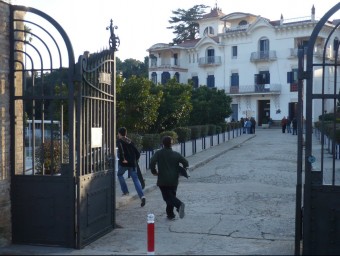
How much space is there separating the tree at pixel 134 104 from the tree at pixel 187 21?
61751mm

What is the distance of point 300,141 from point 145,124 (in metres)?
14.2

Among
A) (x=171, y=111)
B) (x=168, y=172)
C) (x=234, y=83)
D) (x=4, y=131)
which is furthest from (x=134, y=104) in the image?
(x=234, y=83)

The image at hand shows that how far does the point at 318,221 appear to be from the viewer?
6.93m

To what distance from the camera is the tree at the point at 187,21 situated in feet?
264

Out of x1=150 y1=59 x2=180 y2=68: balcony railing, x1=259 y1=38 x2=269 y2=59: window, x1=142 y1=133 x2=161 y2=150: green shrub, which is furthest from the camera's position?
x1=150 y1=59 x2=180 y2=68: balcony railing

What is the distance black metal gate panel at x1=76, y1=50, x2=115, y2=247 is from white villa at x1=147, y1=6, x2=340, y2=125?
46.6 m

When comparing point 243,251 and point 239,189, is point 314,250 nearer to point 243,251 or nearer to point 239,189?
point 243,251

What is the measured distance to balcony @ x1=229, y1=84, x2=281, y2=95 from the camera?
190 feet

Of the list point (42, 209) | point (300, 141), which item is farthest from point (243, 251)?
point (42, 209)

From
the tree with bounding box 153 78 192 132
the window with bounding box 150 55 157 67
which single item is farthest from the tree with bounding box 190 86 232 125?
the window with bounding box 150 55 157 67

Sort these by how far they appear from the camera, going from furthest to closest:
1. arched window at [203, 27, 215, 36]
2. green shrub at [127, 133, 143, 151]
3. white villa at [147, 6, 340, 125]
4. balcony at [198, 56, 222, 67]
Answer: arched window at [203, 27, 215, 36] < balcony at [198, 56, 222, 67] < white villa at [147, 6, 340, 125] < green shrub at [127, 133, 143, 151]

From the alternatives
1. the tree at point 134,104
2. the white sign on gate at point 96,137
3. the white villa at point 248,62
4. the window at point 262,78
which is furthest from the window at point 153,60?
the white sign on gate at point 96,137

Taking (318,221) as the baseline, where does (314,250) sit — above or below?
below

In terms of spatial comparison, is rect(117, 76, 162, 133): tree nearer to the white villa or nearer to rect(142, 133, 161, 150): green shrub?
rect(142, 133, 161, 150): green shrub
